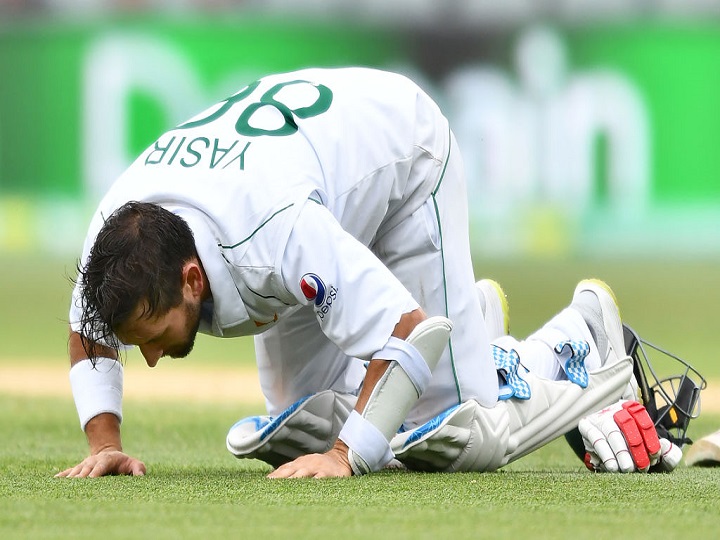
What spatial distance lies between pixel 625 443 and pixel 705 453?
42 centimetres

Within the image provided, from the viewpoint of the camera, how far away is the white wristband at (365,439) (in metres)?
2.70

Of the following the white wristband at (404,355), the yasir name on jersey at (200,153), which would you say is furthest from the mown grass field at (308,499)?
the yasir name on jersey at (200,153)

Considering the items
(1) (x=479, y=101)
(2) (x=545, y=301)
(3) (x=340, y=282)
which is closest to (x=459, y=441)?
(3) (x=340, y=282)

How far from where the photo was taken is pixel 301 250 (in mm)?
2584

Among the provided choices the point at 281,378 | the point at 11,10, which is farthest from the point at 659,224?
the point at 281,378

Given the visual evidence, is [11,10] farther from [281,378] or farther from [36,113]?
[281,378]

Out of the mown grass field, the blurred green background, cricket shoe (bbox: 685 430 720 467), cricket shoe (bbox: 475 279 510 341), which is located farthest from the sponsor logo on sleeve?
the blurred green background

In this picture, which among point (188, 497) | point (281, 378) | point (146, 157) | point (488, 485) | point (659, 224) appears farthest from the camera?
point (659, 224)

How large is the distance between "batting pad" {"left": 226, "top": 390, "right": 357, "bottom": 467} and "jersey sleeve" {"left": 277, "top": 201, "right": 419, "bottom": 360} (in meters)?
0.47

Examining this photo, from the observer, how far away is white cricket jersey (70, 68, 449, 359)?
103 inches

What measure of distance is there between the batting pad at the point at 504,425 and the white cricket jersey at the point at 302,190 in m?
0.39

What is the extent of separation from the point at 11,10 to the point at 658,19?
8717 mm

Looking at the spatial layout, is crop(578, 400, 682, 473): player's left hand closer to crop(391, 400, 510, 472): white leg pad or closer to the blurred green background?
crop(391, 400, 510, 472): white leg pad

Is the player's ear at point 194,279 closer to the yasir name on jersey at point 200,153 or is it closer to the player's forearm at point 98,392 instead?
the yasir name on jersey at point 200,153
